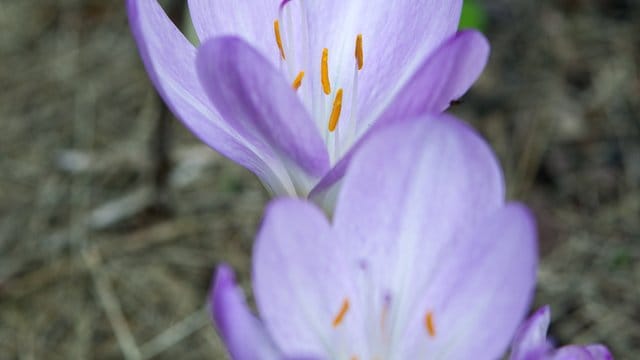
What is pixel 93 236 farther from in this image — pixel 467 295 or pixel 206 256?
pixel 467 295

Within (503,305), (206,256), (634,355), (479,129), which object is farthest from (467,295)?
(479,129)

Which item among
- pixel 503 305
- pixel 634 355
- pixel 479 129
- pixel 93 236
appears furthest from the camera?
pixel 479 129

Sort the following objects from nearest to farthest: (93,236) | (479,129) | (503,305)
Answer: (503,305)
(93,236)
(479,129)

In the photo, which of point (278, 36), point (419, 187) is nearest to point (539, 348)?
point (419, 187)

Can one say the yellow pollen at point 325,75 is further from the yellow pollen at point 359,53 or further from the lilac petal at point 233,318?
the lilac petal at point 233,318

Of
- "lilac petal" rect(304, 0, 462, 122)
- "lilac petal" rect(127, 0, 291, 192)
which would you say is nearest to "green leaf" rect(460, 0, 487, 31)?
"lilac petal" rect(304, 0, 462, 122)

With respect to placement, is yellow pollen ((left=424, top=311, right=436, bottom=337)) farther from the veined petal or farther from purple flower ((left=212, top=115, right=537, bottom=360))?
the veined petal
